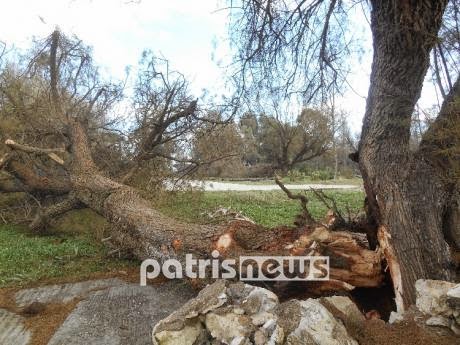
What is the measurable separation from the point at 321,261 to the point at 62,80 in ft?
24.9

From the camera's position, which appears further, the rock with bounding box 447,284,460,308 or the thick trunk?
the thick trunk

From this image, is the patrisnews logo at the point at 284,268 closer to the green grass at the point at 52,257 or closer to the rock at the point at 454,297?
the rock at the point at 454,297

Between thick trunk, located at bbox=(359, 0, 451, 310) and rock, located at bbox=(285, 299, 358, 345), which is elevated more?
thick trunk, located at bbox=(359, 0, 451, 310)

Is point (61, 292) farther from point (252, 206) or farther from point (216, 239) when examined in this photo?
point (252, 206)

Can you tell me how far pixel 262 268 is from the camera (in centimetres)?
372

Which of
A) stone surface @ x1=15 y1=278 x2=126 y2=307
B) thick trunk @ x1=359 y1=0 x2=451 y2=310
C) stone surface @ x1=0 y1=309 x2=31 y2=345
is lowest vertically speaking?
stone surface @ x1=0 y1=309 x2=31 y2=345

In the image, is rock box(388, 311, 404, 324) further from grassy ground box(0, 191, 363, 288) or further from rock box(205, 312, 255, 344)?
grassy ground box(0, 191, 363, 288)

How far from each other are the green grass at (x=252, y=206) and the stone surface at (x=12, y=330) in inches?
127

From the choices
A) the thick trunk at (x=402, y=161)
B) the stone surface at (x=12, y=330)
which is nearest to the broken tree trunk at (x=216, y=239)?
the thick trunk at (x=402, y=161)

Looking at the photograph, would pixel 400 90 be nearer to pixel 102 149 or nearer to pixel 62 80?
pixel 102 149

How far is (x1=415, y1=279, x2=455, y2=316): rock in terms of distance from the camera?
271cm

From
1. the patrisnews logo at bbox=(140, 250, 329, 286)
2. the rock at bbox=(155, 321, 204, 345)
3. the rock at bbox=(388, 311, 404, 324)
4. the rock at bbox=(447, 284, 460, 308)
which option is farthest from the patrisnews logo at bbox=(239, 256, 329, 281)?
the rock at bbox=(447, 284, 460, 308)

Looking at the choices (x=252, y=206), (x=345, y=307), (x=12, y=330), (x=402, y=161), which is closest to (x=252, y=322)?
(x=345, y=307)

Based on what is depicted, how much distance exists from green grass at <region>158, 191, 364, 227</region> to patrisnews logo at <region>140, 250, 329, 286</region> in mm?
2817
